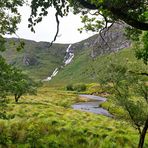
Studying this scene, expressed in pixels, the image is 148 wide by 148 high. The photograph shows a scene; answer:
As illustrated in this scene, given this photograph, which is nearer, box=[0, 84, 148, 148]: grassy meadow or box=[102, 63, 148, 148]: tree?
box=[102, 63, 148, 148]: tree

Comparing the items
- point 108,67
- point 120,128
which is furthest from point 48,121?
point 108,67

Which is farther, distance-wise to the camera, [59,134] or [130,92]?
[59,134]

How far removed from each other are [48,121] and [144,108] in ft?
62.5

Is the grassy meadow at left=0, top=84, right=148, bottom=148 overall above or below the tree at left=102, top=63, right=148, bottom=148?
below

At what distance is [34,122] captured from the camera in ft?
174

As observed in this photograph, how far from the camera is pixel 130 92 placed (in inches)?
1521

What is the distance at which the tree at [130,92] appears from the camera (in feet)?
117

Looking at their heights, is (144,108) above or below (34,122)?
above

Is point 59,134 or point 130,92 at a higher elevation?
point 130,92

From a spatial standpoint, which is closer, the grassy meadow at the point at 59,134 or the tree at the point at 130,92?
the tree at the point at 130,92

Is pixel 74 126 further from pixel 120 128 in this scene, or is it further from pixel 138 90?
pixel 138 90

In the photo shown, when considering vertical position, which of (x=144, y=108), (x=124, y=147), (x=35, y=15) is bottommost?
(x=124, y=147)

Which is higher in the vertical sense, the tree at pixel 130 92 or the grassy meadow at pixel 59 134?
the tree at pixel 130 92

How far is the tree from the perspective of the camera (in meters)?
35.7
